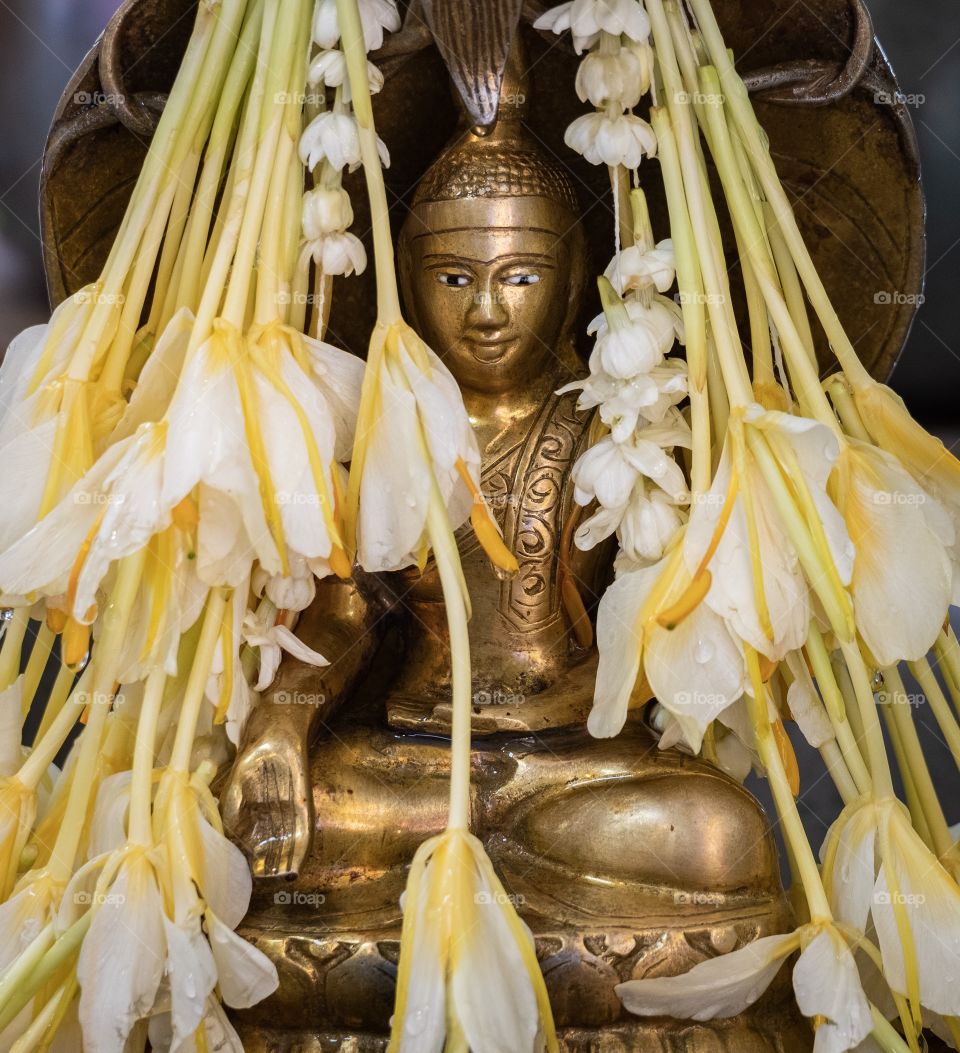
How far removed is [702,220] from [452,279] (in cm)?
25

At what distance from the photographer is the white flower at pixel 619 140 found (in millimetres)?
729

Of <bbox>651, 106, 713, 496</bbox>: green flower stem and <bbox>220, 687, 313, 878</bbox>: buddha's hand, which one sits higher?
<bbox>651, 106, 713, 496</bbox>: green flower stem

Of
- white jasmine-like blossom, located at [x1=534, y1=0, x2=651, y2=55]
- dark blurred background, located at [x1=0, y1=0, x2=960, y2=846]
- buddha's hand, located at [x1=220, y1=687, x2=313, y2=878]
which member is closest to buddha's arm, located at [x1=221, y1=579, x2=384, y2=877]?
buddha's hand, located at [x1=220, y1=687, x2=313, y2=878]

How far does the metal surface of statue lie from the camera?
2.39 ft

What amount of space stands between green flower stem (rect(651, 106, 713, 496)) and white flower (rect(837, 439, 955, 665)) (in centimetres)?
8

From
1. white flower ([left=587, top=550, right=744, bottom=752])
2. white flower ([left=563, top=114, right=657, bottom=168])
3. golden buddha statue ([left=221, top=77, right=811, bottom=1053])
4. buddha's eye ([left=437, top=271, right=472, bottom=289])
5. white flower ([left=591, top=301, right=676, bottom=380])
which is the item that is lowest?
golden buddha statue ([left=221, top=77, right=811, bottom=1053])

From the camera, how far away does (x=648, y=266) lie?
0.71 meters

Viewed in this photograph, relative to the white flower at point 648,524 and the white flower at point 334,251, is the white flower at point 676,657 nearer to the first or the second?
the white flower at point 648,524

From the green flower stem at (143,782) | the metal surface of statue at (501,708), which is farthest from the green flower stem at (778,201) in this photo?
the green flower stem at (143,782)

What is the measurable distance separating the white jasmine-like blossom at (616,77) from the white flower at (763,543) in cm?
23

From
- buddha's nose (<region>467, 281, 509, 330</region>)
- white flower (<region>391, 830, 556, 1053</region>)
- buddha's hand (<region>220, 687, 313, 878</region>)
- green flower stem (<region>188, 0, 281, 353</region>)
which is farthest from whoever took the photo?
buddha's nose (<region>467, 281, 509, 330</region>)

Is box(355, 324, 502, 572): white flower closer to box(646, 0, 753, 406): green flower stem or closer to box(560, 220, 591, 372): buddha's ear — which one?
box(646, 0, 753, 406): green flower stem

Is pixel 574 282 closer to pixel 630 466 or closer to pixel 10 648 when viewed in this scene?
pixel 630 466

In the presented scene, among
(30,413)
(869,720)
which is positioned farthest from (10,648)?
(869,720)
